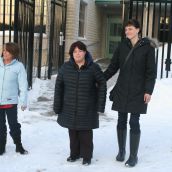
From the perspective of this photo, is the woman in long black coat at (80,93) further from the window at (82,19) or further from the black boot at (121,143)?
the window at (82,19)

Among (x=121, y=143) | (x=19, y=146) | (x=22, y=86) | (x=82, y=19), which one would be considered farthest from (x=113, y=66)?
(x=82, y=19)

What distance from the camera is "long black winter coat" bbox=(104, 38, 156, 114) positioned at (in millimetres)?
5039

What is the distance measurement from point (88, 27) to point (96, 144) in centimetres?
1541

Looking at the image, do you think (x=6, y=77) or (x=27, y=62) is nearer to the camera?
(x=6, y=77)

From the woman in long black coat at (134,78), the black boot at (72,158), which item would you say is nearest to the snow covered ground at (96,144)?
the black boot at (72,158)

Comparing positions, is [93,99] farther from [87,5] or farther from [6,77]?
[87,5]

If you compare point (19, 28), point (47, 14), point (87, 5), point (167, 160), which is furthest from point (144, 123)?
point (87, 5)

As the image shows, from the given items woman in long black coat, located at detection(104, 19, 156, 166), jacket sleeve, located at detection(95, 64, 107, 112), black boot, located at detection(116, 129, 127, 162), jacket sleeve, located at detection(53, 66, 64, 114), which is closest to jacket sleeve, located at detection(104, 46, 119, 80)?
woman in long black coat, located at detection(104, 19, 156, 166)

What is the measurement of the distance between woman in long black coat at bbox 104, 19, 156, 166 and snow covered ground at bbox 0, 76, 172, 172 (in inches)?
15.1

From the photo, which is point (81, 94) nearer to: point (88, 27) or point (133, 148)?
point (133, 148)

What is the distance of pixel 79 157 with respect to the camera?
212 inches

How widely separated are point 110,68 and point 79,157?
1099 millimetres

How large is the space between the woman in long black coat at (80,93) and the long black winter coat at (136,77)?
10.1 inches

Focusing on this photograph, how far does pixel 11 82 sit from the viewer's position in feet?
17.4
